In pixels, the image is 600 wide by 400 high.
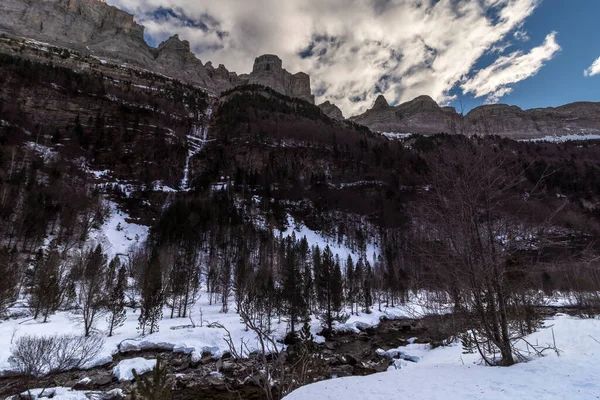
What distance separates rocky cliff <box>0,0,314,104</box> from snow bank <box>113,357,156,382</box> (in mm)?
173862

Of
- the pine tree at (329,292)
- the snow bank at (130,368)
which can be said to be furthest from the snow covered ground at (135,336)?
the pine tree at (329,292)

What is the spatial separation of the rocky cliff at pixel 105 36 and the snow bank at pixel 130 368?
174 metres

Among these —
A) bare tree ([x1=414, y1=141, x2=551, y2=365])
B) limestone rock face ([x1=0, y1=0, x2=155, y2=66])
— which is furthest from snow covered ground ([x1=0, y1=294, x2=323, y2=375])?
limestone rock face ([x1=0, y1=0, x2=155, y2=66])

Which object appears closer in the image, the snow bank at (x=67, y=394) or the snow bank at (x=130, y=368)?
the snow bank at (x=67, y=394)

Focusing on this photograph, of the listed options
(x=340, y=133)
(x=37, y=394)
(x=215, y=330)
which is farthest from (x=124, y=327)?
(x=340, y=133)

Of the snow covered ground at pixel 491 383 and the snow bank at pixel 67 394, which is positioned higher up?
the snow covered ground at pixel 491 383

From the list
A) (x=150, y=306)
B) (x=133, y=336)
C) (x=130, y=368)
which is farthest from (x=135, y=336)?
(x=130, y=368)

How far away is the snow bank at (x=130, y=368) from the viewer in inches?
604

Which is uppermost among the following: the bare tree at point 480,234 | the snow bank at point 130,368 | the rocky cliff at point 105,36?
the rocky cliff at point 105,36

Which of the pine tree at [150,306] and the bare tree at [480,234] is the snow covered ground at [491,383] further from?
the pine tree at [150,306]

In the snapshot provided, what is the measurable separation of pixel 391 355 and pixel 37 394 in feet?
68.1

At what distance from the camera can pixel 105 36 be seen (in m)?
155

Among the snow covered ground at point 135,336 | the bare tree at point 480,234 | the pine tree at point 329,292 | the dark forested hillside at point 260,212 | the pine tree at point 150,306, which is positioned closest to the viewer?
the bare tree at point 480,234

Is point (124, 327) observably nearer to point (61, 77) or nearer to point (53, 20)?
point (61, 77)
